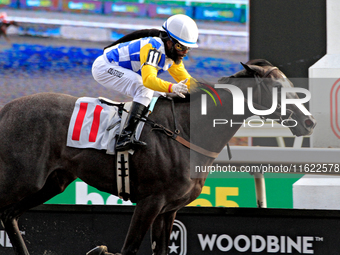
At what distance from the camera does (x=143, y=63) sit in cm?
309

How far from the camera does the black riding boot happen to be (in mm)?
3078

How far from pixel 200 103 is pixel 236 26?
10.4 ft

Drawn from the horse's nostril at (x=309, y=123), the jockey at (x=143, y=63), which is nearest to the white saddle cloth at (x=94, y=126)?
the jockey at (x=143, y=63)

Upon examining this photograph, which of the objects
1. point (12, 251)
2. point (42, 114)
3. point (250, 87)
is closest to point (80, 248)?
point (12, 251)

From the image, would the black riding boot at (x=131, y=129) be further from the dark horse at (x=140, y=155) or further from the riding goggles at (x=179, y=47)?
the riding goggles at (x=179, y=47)

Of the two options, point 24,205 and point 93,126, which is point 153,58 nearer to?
point 93,126

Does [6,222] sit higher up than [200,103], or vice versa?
[200,103]

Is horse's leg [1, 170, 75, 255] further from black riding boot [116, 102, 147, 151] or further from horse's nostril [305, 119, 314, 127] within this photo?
horse's nostril [305, 119, 314, 127]

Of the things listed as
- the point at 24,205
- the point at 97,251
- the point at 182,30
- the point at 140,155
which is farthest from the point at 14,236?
the point at 182,30

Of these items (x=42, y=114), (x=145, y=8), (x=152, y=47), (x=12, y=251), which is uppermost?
(x=145, y=8)

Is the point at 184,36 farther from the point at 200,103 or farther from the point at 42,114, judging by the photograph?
the point at 42,114

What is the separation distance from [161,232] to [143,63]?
132 centimetres

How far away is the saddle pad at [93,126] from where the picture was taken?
10.5ft

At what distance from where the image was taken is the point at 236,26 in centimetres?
609
